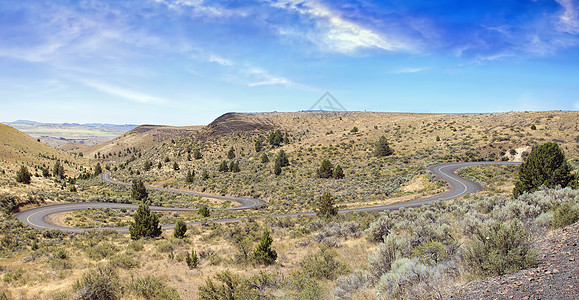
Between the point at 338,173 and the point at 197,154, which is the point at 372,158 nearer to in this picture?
the point at 338,173

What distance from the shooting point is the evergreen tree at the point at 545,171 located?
22141mm

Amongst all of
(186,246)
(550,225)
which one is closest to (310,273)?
(550,225)

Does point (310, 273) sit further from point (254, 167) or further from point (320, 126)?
point (320, 126)

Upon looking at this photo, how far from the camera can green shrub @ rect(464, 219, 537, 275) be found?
6.37m

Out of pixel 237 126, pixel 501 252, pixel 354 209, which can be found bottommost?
pixel 354 209

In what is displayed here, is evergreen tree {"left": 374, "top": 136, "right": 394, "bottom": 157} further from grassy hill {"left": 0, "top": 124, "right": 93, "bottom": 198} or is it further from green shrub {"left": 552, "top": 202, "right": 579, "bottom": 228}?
grassy hill {"left": 0, "top": 124, "right": 93, "bottom": 198}

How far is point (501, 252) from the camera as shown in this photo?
6.73 meters

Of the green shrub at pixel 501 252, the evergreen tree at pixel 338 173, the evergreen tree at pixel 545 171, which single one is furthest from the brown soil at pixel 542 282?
the evergreen tree at pixel 338 173

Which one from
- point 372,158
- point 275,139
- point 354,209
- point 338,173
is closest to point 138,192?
point 338,173

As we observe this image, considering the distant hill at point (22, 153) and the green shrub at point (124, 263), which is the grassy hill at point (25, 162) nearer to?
the distant hill at point (22, 153)

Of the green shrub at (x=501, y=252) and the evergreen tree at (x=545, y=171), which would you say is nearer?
the green shrub at (x=501, y=252)

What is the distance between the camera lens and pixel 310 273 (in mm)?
10242

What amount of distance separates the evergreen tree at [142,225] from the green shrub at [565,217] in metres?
25.9

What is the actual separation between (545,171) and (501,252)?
22.6m
